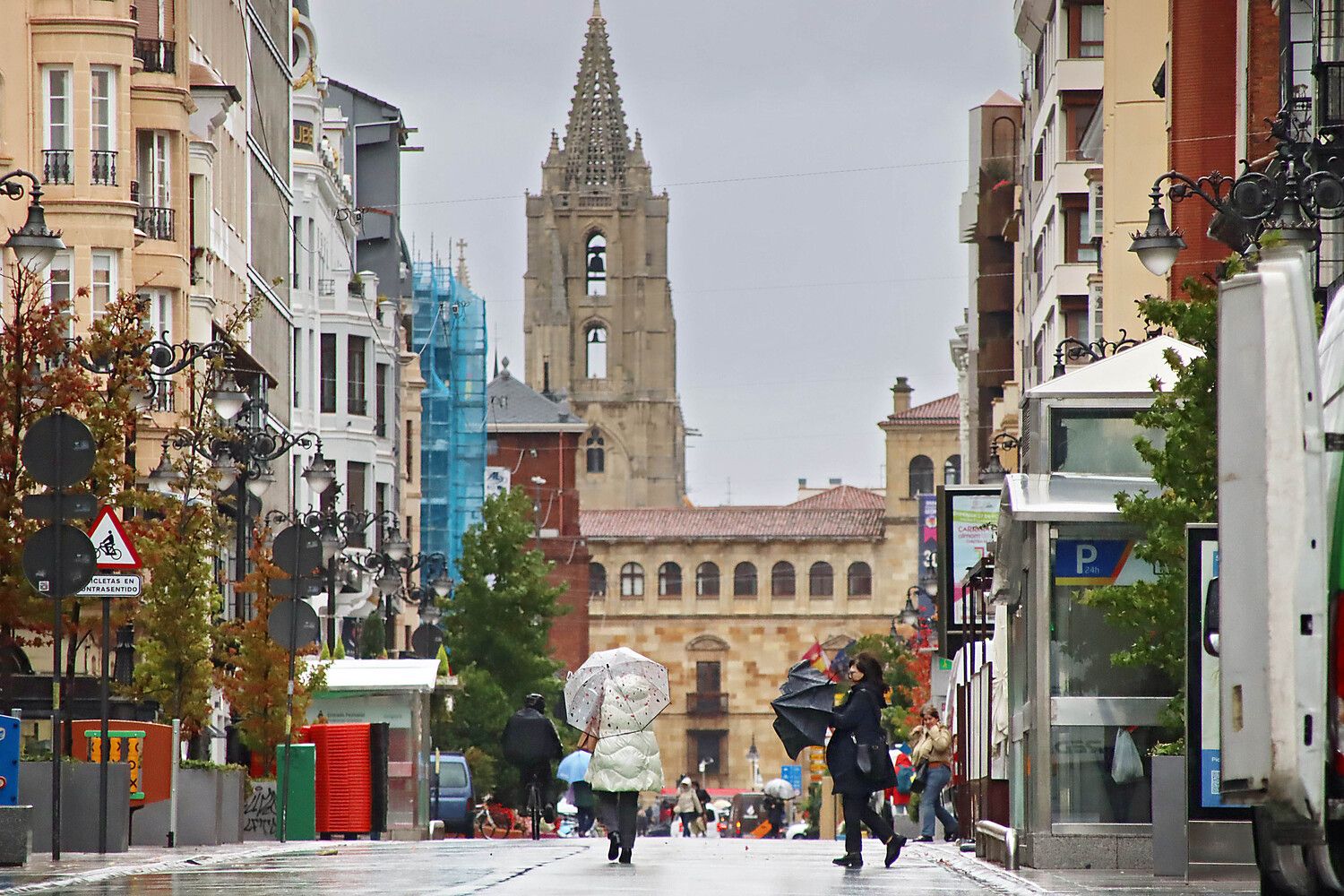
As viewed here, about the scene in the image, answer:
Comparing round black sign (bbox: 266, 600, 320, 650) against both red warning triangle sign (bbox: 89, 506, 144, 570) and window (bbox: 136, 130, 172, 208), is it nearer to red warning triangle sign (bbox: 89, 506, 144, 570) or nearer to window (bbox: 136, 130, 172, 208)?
red warning triangle sign (bbox: 89, 506, 144, 570)

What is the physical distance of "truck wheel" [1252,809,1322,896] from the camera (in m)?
8.62

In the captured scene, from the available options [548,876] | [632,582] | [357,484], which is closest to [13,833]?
[548,876]

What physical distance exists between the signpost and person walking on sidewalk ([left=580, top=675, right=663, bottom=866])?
13.9 ft

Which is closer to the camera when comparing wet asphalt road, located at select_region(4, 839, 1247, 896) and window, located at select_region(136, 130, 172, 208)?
wet asphalt road, located at select_region(4, 839, 1247, 896)

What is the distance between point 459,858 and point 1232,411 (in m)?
14.1

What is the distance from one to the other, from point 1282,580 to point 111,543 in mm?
14781

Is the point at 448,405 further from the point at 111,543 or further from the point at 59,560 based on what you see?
the point at 59,560

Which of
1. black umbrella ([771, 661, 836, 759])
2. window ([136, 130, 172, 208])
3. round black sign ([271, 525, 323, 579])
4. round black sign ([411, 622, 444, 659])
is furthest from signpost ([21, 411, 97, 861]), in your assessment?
round black sign ([411, 622, 444, 659])

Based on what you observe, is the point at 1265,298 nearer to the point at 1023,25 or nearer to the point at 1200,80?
the point at 1200,80

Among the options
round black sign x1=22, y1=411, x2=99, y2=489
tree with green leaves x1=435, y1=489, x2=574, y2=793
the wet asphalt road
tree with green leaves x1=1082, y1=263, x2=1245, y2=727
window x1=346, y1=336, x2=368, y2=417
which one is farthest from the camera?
tree with green leaves x1=435, y1=489, x2=574, y2=793

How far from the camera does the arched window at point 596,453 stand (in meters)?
191

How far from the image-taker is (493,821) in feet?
173

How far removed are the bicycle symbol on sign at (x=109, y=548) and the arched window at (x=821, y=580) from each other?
13482cm

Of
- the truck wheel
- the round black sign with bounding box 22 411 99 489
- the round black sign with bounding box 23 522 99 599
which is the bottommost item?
the truck wheel
